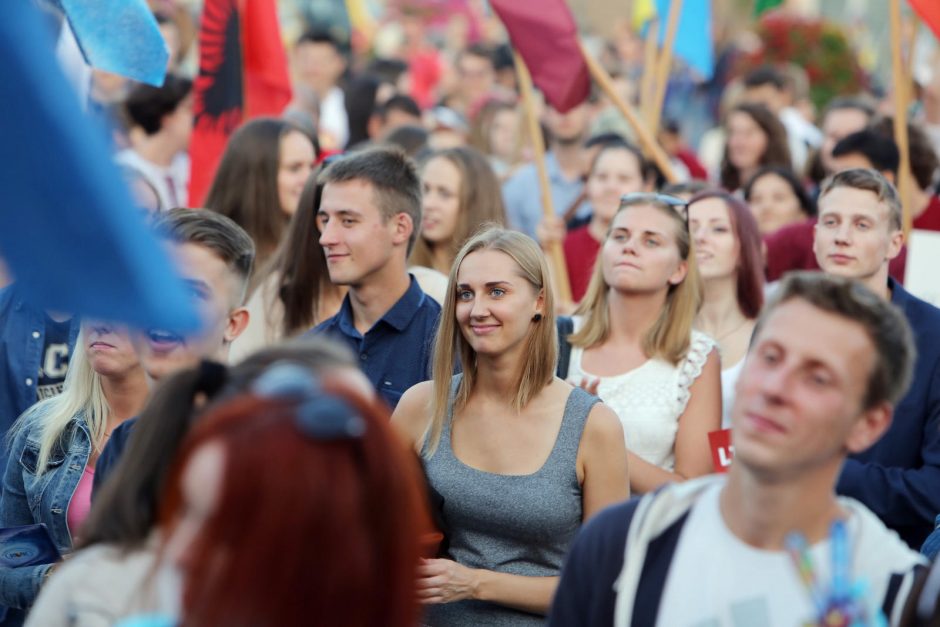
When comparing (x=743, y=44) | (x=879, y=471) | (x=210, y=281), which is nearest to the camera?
(x=210, y=281)

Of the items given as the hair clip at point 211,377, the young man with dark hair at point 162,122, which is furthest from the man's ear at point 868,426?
the young man with dark hair at point 162,122

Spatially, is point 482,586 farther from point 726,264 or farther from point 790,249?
point 790,249

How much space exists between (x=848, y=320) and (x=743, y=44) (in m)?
17.5

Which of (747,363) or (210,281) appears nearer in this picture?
(747,363)

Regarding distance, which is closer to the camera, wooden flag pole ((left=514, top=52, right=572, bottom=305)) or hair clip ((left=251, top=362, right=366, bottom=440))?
hair clip ((left=251, top=362, right=366, bottom=440))

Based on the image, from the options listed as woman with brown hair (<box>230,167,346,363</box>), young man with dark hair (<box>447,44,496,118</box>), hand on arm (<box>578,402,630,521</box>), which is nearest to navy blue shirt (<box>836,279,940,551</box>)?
hand on arm (<box>578,402,630,521</box>)

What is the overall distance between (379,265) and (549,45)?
2.86 meters

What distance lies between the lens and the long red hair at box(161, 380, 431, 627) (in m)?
1.94

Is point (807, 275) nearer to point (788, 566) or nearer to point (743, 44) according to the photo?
point (788, 566)

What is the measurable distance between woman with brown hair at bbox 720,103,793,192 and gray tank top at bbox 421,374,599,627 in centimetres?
567

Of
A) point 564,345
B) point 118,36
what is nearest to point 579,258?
point 564,345

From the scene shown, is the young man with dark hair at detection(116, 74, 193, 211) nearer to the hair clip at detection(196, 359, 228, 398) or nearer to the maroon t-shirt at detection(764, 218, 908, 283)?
the maroon t-shirt at detection(764, 218, 908, 283)

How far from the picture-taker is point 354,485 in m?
2.01

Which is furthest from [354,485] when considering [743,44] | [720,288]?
[743,44]
